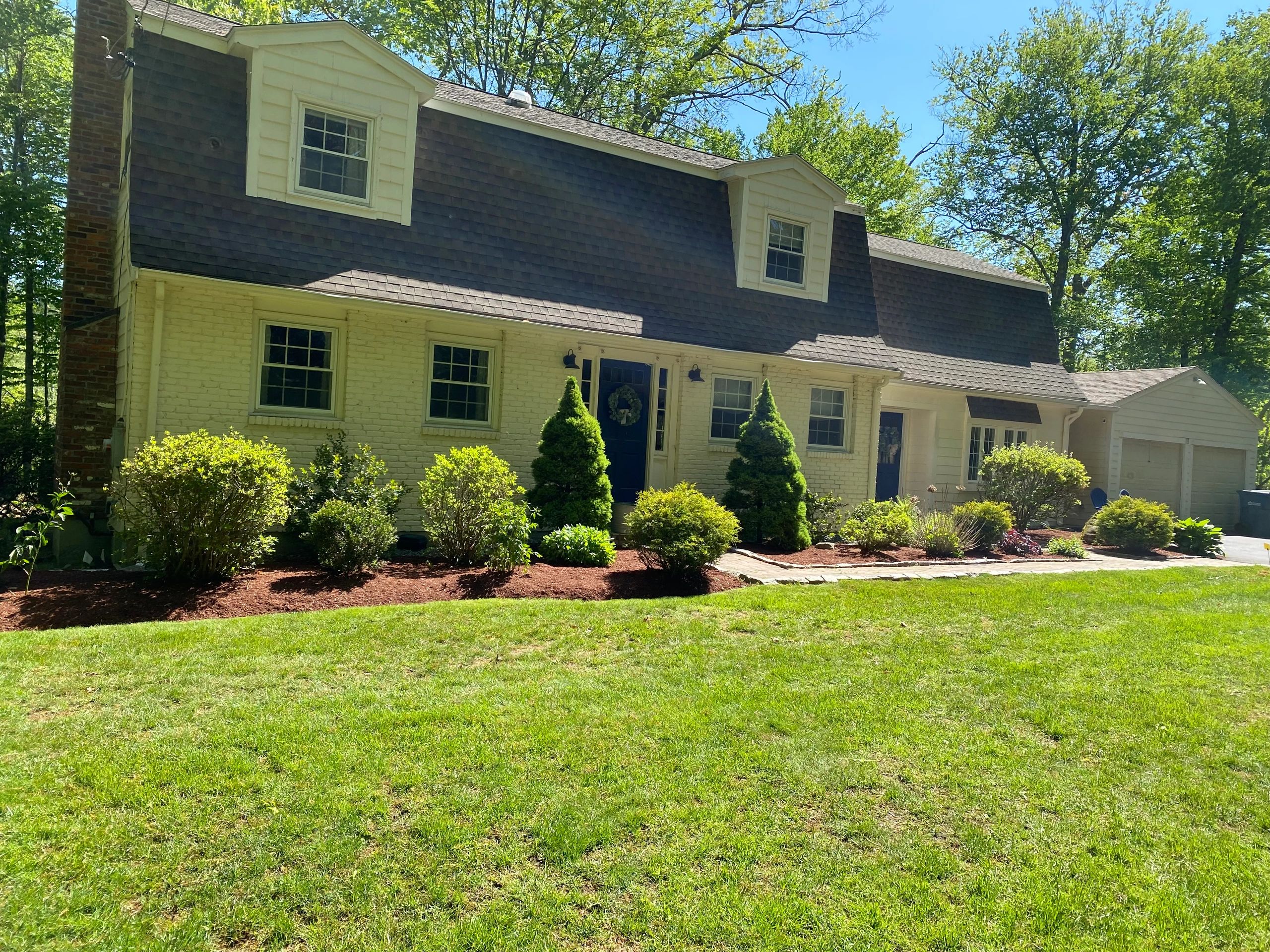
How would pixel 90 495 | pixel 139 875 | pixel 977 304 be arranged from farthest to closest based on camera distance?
pixel 977 304, pixel 90 495, pixel 139 875

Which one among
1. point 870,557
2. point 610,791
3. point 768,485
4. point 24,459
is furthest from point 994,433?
point 24,459

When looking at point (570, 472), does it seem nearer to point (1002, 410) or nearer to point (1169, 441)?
point (1002, 410)

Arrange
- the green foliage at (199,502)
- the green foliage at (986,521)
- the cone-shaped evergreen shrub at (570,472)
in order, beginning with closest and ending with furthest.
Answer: the green foliage at (199,502), the cone-shaped evergreen shrub at (570,472), the green foliage at (986,521)

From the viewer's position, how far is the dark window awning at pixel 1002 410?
16688 millimetres

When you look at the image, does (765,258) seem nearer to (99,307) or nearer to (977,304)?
(977,304)

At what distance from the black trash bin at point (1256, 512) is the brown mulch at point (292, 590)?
18.4 metres

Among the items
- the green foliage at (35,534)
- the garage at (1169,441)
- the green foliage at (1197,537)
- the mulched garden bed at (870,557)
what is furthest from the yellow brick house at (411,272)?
the garage at (1169,441)

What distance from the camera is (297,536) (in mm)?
8641

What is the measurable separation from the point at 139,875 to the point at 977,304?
18888mm

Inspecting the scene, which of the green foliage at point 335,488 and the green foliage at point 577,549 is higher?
the green foliage at point 335,488

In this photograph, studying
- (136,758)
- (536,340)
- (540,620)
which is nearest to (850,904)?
(136,758)

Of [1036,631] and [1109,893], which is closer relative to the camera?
[1109,893]

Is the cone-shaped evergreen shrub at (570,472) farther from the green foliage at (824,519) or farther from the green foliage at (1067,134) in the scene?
the green foliage at (1067,134)

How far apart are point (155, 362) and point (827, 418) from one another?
10.3 metres
